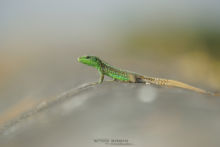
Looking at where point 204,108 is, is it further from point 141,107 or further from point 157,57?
point 157,57

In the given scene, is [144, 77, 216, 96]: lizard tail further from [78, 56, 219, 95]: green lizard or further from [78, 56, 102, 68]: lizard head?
[78, 56, 102, 68]: lizard head

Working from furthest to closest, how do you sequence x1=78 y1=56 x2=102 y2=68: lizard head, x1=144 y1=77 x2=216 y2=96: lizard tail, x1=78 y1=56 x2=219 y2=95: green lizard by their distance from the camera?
x1=78 y1=56 x2=102 y2=68: lizard head < x1=78 y1=56 x2=219 y2=95: green lizard < x1=144 y1=77 x2=216 y2=96: lizard tail

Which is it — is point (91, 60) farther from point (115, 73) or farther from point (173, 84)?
point (173, 84)

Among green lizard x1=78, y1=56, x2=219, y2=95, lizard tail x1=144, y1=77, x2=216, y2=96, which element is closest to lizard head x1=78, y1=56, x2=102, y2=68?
green lizard x1=78, y1=56, x2=219, y2=95

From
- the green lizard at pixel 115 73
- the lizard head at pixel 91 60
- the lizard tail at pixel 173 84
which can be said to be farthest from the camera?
the lizard head at pixel 91 60

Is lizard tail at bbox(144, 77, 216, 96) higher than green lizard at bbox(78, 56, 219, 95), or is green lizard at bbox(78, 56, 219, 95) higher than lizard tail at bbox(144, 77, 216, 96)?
lizard tail at bbox(144, 77, 216, 96)

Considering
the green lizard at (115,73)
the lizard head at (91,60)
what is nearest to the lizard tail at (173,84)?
the green lizard at (115,73)

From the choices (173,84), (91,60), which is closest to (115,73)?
(91,60)

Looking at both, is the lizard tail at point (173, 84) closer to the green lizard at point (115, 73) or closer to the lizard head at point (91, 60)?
the green lizard at point (115, 73)

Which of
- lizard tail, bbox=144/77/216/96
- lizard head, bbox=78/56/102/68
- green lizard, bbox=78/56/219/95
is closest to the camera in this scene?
lizard tail, bbox=144/77/216/96

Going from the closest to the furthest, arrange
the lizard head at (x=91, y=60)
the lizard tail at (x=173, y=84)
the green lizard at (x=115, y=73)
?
the lizard tail at (x=173, y=84) → the green lizard at (x=115, y=73) → the lizard head at (x=91, y=60)

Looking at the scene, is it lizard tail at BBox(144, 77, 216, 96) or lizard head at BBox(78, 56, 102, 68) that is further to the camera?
lizard head at BBox(78, 56, 102, 68)
